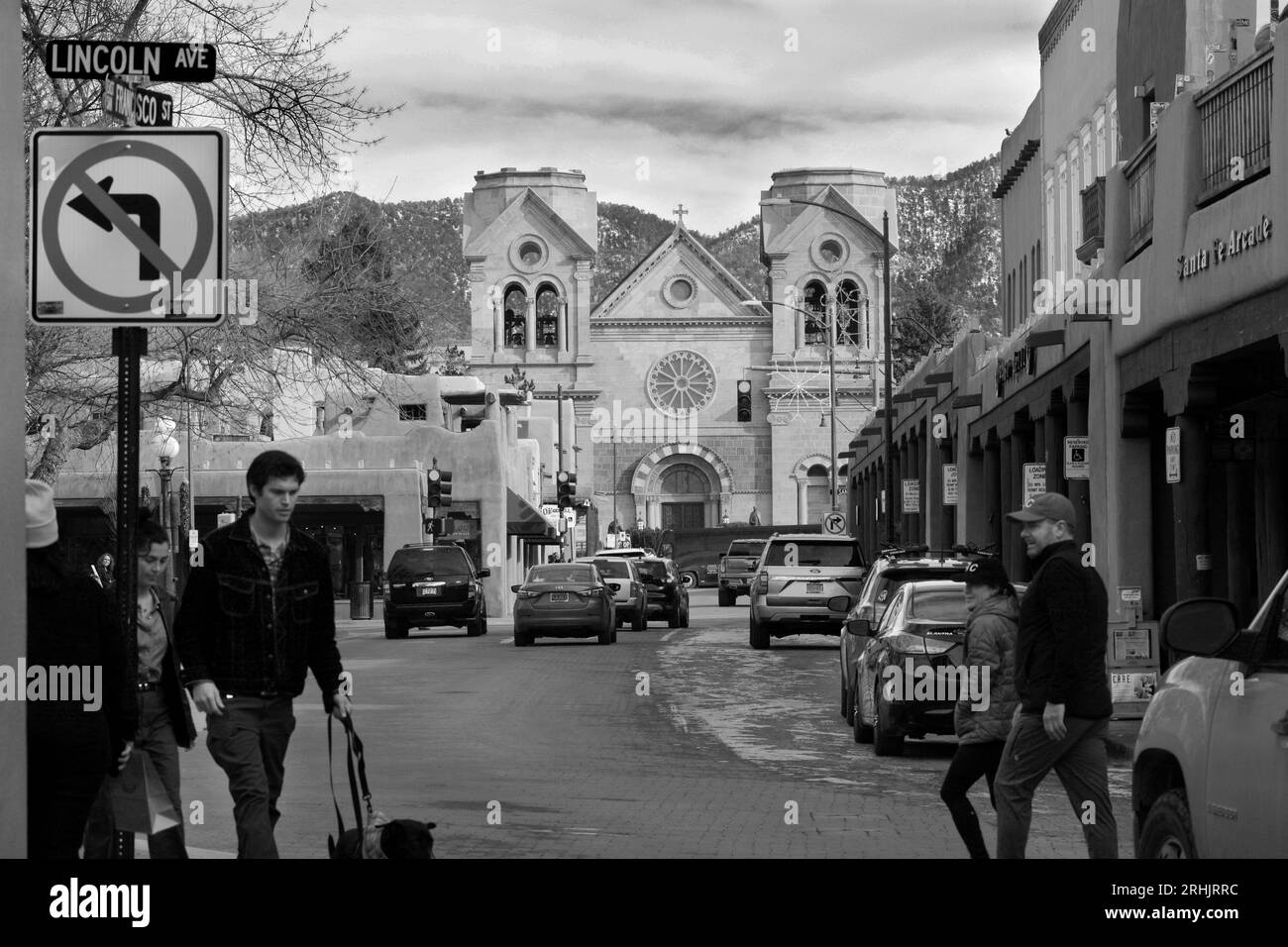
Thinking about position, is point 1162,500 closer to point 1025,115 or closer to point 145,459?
point 1025,115

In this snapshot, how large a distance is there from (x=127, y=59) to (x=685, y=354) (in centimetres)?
10710

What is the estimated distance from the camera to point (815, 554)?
1308 inches

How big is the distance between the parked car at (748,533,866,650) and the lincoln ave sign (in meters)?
13.7

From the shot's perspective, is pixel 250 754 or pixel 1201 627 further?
pixel 250 754

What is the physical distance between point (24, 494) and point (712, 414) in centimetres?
10563

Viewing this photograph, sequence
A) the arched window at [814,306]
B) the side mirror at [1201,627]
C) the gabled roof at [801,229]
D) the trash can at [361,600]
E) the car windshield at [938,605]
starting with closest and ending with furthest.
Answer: the side mirror at [1201,627], the car windshield at [938,605], the trash can at [361,600], the gabled roof at [801,229], the arched window at [814,306]

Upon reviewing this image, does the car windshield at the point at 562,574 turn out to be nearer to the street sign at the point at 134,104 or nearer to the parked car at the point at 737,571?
the parked car at the point at 737,571

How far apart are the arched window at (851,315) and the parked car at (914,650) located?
306 ft

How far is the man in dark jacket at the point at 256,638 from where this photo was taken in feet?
26.3

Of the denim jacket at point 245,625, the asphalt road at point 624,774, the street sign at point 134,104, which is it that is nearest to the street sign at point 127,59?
the street sign at point 134,104

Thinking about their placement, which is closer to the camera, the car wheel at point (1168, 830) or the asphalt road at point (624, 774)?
the car wheel at point (1168, 830)

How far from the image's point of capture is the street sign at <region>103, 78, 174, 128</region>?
7066 millimetres

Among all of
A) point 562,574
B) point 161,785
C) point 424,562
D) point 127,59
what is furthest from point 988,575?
point 424,562

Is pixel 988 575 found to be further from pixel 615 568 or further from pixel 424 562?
pixel 615 568
